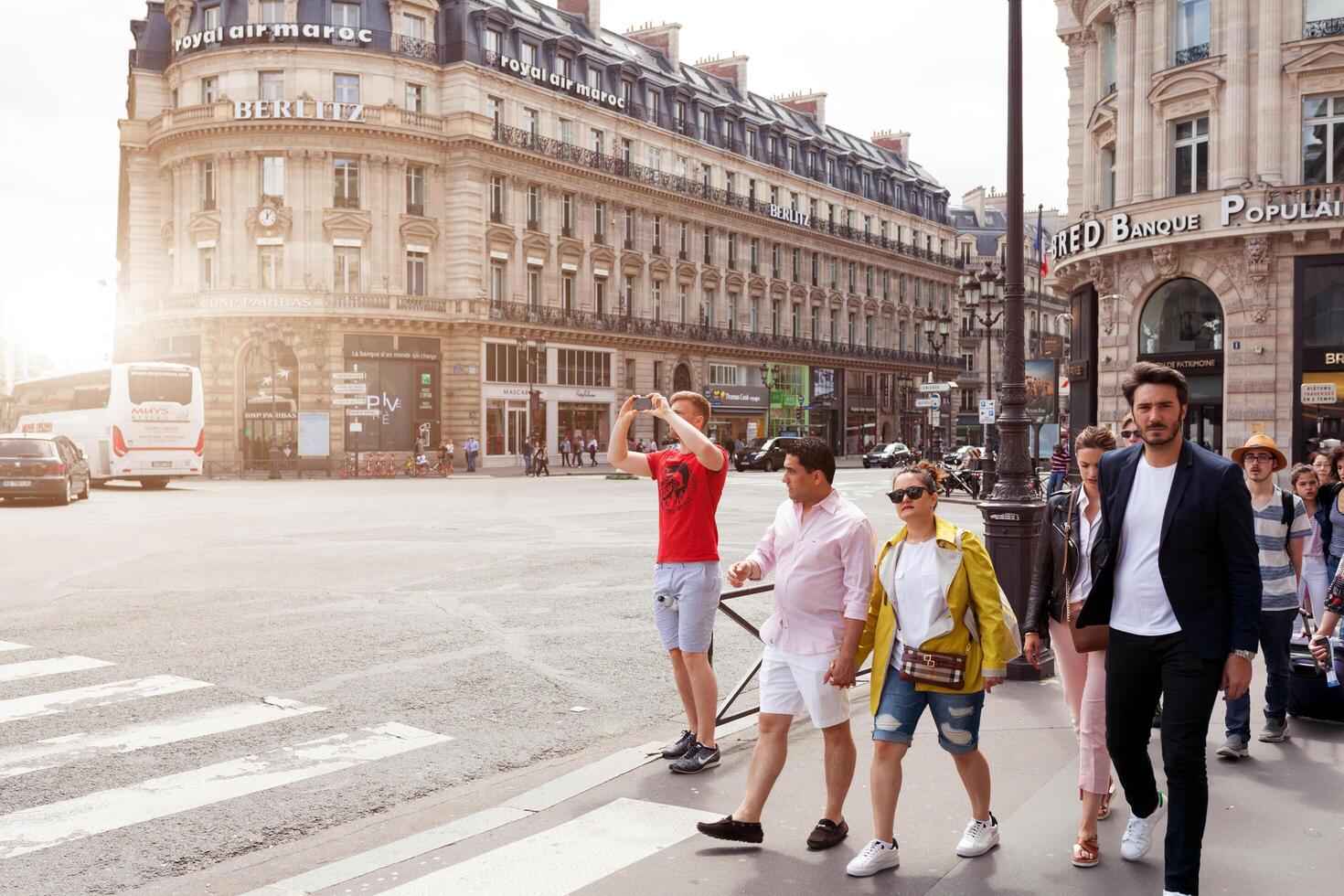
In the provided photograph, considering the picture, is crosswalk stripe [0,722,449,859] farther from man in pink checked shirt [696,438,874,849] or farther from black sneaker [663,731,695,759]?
man in pink checked shirt [696,438,874,849]

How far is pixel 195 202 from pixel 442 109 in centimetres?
1036

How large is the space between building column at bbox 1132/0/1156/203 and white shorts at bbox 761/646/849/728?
84.7 ft

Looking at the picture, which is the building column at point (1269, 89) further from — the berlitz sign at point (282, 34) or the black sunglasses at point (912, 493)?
the berlitz sign at point (282, 34)

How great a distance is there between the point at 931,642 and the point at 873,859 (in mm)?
835

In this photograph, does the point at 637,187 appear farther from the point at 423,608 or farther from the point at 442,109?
the point at 423,608

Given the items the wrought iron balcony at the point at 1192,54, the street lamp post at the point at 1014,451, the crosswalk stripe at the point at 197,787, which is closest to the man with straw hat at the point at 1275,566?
the street lamp post at the point at 1014,451

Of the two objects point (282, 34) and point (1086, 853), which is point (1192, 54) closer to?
point (1086, 853)

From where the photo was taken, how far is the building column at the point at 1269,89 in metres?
25.3

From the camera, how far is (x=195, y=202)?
151 feet

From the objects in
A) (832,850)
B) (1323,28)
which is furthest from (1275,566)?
Result: (1323,28)

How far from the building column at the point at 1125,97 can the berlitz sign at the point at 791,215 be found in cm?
3786

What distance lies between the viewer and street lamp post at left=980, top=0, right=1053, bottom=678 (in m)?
7.72

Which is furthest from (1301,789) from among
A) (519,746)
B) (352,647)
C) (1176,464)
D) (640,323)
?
(640,323)

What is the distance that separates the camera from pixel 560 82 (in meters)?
51.8
